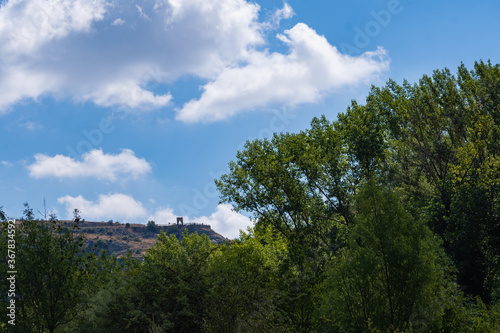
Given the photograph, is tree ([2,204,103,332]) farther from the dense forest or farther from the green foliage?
the green foliage

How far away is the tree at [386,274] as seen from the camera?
13.1 m

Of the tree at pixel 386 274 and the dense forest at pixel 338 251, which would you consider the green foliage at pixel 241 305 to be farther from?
the tree at pixel 386 274

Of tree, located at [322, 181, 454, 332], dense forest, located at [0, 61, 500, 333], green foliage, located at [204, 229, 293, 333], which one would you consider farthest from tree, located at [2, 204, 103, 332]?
tree, located at [322, 181, 454, 332]

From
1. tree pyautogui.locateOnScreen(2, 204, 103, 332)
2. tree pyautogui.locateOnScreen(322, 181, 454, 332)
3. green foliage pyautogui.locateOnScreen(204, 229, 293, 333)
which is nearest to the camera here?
tree pyautogui.locateOnScreen(322, 181, 454, 332)

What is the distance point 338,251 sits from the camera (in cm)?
2870

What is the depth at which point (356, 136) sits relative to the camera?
32500mm

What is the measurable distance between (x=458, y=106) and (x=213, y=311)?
2541cm

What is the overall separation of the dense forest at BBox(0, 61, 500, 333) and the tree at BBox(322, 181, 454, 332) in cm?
4

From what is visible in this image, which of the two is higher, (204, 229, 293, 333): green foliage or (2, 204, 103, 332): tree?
(2, 204, 103, 332): tree

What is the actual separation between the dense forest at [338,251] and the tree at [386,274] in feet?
0.12

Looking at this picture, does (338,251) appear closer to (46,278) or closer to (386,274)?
(386,274)

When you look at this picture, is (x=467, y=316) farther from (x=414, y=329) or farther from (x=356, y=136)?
(x=356, y=136)

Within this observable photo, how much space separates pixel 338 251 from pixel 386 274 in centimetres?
1574

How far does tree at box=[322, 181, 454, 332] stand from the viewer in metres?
13.1
